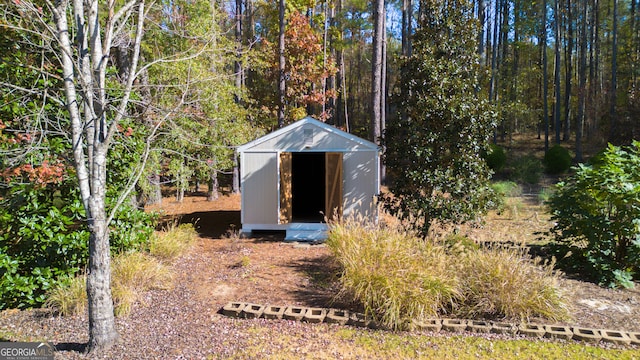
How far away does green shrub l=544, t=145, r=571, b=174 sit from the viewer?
56.9 feet

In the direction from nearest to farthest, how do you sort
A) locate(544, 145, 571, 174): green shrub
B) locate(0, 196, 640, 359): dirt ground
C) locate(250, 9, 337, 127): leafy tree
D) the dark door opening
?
locate(0, 196, 640, 359): dirt ground
the dark door opening
locate(250, 9, 337, 127): leafy tree
locate(544, 145, 571, 174): green shrub

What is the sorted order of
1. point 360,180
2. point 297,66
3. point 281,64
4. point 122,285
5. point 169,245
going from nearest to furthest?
point 122,285, point 169,245, point 360,180, point 281,64, point 297,66

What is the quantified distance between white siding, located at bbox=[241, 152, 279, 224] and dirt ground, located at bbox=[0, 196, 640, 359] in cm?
139

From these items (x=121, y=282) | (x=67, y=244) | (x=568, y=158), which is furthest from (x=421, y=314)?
(x=568, y=158)

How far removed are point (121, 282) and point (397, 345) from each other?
145 inches

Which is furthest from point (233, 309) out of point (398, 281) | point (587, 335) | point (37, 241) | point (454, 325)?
point (587, 335)

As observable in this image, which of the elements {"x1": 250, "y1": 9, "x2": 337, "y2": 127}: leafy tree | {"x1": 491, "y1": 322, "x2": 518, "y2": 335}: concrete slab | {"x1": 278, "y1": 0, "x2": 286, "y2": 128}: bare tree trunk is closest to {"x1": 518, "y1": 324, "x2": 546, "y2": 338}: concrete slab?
{"x1": 491, "y1": 322, "x2": 518, "y2": 335}: concrete slab

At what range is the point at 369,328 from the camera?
4602 millimetres

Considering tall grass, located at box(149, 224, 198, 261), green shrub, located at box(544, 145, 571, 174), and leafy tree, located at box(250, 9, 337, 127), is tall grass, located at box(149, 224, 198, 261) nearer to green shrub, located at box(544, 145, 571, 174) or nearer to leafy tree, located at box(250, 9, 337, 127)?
leafy tree, located at box(250, 9, 337, 127)

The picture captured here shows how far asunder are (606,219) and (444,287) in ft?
10.7

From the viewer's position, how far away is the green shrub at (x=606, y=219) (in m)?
5.82

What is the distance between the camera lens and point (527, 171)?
55.2 ft

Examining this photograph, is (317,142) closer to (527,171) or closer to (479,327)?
(479,327)

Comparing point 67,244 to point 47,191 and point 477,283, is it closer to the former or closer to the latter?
point 47,191
